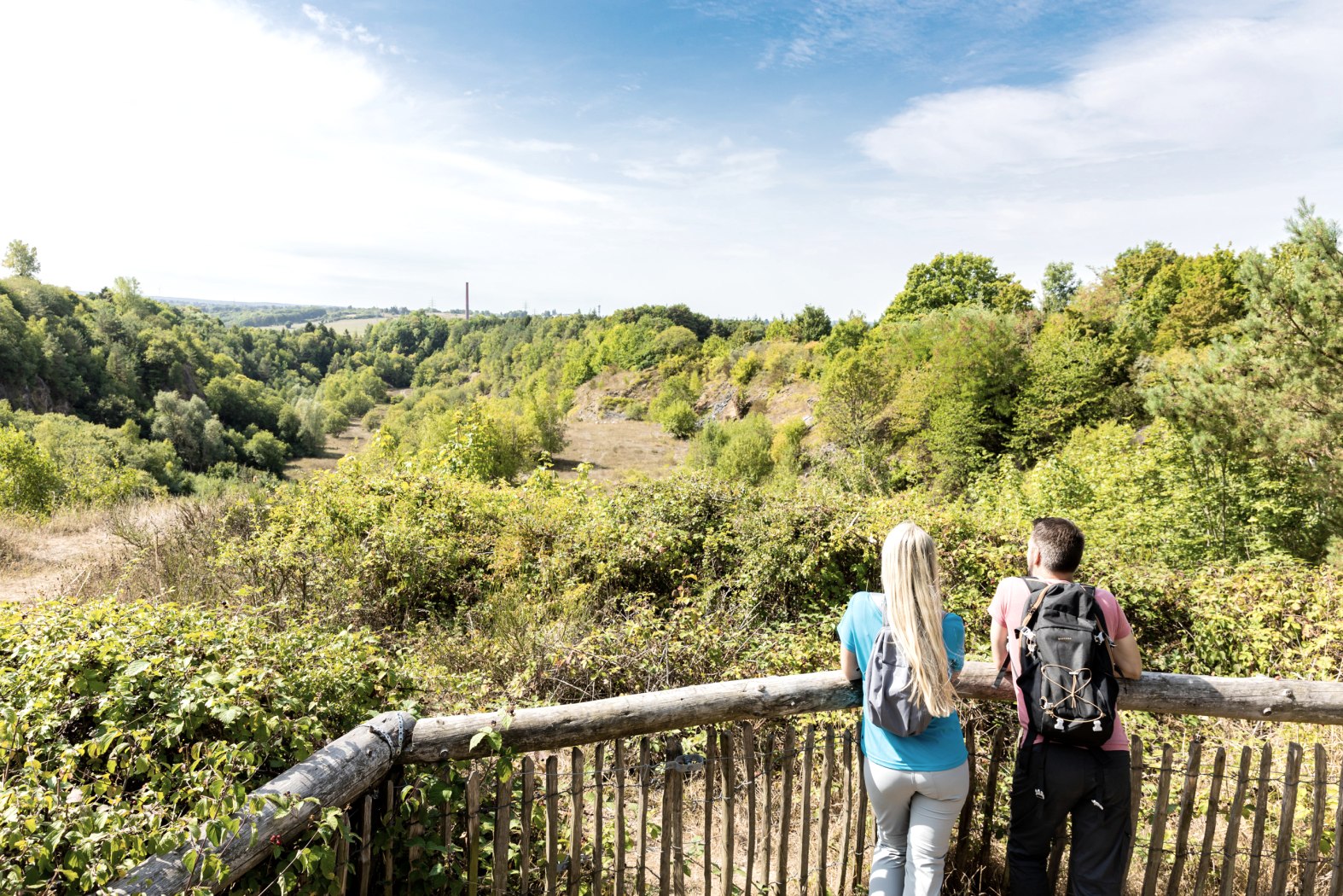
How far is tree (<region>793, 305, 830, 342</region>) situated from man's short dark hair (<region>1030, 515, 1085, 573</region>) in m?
63.7

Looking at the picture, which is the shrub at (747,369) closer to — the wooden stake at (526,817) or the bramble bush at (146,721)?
the bramble bush at (146,721)

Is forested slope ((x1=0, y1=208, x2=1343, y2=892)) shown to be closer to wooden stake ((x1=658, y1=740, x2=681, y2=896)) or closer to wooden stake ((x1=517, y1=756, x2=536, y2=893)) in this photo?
wooden stake ((x1=517, y1=756, x2=536, y2=893))

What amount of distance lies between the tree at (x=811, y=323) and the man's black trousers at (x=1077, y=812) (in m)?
64.0

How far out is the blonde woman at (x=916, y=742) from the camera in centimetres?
254

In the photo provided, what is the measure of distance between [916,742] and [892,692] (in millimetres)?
248

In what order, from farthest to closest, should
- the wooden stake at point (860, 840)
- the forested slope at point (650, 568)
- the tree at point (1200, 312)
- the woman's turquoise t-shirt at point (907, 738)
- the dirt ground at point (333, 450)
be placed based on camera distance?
1. the dirt ground at point (333, 450)
2. the tree at point (1200, 312)
3. the wooden stake at point (860, 840)
4. the woman's turquoise t-shirt at point (907, 738)
5. the forested slope at point (650, 568)

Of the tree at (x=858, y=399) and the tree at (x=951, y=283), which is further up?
the tree at (x=951, y=283)

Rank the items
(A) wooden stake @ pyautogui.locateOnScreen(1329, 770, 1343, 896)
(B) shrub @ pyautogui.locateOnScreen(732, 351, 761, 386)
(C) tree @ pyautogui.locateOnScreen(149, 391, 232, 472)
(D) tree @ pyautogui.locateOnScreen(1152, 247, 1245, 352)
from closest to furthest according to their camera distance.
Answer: (A) wooden stake @ pyautogui.locateOnScreen(1329, 770, 1343, 896)
(D) tree @ pyautogui.locateOnScreen(1152, 247, 1245, 352)
(B) shrub @ pyautogui.locateOnScreen(732, 351, 761, 386)
(C) tree @ pyautogui.locateOnScreen(149, 391, 232, 472)

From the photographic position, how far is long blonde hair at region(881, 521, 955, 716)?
2.51 meters

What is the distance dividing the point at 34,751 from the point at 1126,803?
3919 millimetres

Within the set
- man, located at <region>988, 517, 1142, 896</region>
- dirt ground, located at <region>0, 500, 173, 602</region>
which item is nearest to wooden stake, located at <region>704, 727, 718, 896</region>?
man, located at <region>988, 517, 1142, 896</region>

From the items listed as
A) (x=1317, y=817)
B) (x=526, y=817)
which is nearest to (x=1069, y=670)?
(x=1317, y=817)

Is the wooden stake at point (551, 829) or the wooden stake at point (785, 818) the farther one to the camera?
the wooden stake at point (785, 818)

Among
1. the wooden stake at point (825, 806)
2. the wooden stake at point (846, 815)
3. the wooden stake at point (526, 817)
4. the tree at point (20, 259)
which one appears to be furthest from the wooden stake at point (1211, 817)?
the tree at point (20, 259)
